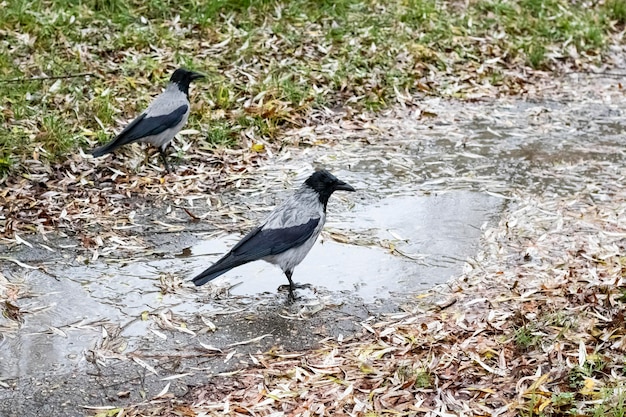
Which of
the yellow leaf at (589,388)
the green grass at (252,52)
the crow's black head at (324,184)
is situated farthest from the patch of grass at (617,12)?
the yellow leaf at (589,388)

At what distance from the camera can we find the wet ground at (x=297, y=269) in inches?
204

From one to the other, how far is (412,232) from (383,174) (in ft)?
4.24

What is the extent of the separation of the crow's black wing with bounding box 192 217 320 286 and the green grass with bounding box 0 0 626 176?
9.67ft

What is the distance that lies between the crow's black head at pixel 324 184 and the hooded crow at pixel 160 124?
2297mm

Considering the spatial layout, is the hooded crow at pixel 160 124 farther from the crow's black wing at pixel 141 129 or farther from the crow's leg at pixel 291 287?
the crow's leg at pixel 291 287

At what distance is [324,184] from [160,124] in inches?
94.5

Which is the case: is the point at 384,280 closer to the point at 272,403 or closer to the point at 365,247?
the point at 365,247

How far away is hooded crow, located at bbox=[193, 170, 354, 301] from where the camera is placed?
19.0 feet

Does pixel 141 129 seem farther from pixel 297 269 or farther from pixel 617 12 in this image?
pixel 617 12

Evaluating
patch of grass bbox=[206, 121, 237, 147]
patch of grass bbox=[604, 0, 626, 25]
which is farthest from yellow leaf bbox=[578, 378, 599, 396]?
patch of grass bbox=[604, 0, 626, 25]

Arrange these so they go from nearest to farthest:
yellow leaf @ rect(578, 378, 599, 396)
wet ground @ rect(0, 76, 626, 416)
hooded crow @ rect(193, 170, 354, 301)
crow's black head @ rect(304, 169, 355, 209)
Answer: yellow leaf @ rect(578, 378, 599, 396) < wet ground @ rect(0, 76, 626, 416) < hooded crow @ rect(193, 170, 354, 301) < crow's black head @ rect(304, 169, 355, 209)

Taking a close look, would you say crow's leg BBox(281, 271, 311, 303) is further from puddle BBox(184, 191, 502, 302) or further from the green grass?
the green grass

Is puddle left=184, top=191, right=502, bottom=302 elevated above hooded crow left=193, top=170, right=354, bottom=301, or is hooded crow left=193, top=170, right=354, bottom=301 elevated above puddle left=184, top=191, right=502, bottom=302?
hooded crow left=193, top=170, right=354, bottom=301

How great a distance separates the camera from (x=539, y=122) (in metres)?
9.59
